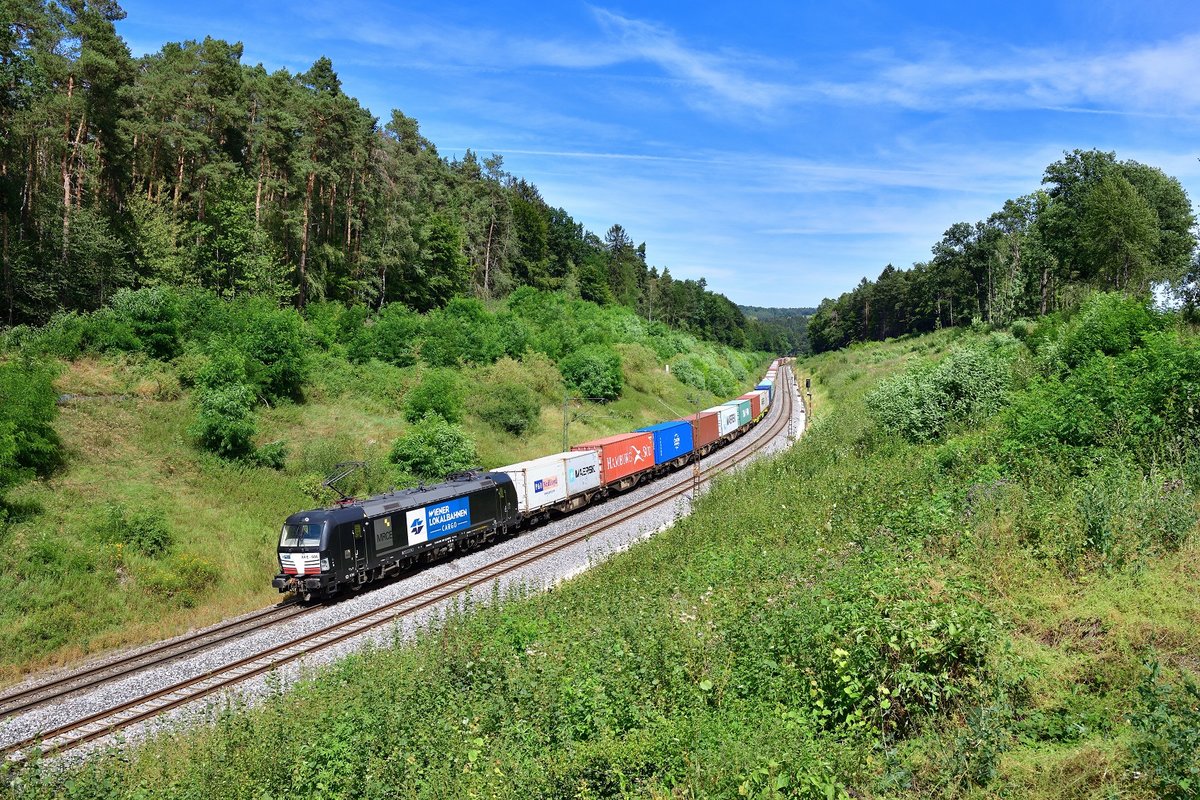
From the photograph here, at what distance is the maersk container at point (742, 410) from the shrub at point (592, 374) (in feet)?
32.4

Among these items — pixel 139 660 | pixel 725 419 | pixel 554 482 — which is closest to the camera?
pixel 139 660

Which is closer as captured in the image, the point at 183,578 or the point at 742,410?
the point at 183,578

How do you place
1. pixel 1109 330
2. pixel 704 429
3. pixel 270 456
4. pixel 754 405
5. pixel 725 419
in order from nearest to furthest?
pixel 1109 330, pixel 270 456, pixel 704 429, pixel 725 419, pixel 754 405

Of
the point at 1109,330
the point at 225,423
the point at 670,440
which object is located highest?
the point at 1109,330

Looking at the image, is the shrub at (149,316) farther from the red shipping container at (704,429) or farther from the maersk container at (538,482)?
the red shipping container at (704,429)

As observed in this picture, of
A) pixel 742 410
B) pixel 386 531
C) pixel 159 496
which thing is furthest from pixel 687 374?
pixel 159 496

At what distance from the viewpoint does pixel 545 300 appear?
74.3 m

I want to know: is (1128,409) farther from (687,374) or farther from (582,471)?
(687,374)

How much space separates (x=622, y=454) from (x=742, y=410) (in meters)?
24.9

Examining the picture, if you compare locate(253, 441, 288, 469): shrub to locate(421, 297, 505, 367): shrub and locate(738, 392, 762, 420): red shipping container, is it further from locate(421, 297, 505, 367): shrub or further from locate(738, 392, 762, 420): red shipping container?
locate(738, 392, 762, 420): red shipping container

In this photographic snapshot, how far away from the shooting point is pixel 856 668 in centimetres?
830

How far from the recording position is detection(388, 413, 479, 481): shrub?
33656 millimetres

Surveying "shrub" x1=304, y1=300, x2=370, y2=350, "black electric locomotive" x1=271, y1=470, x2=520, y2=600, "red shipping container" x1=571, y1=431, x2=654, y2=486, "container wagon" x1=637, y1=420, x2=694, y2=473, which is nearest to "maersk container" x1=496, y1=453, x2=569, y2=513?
"black electric locomotive" x1=271, y1=470, x2=520, y2=600

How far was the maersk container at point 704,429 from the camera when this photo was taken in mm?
45003
